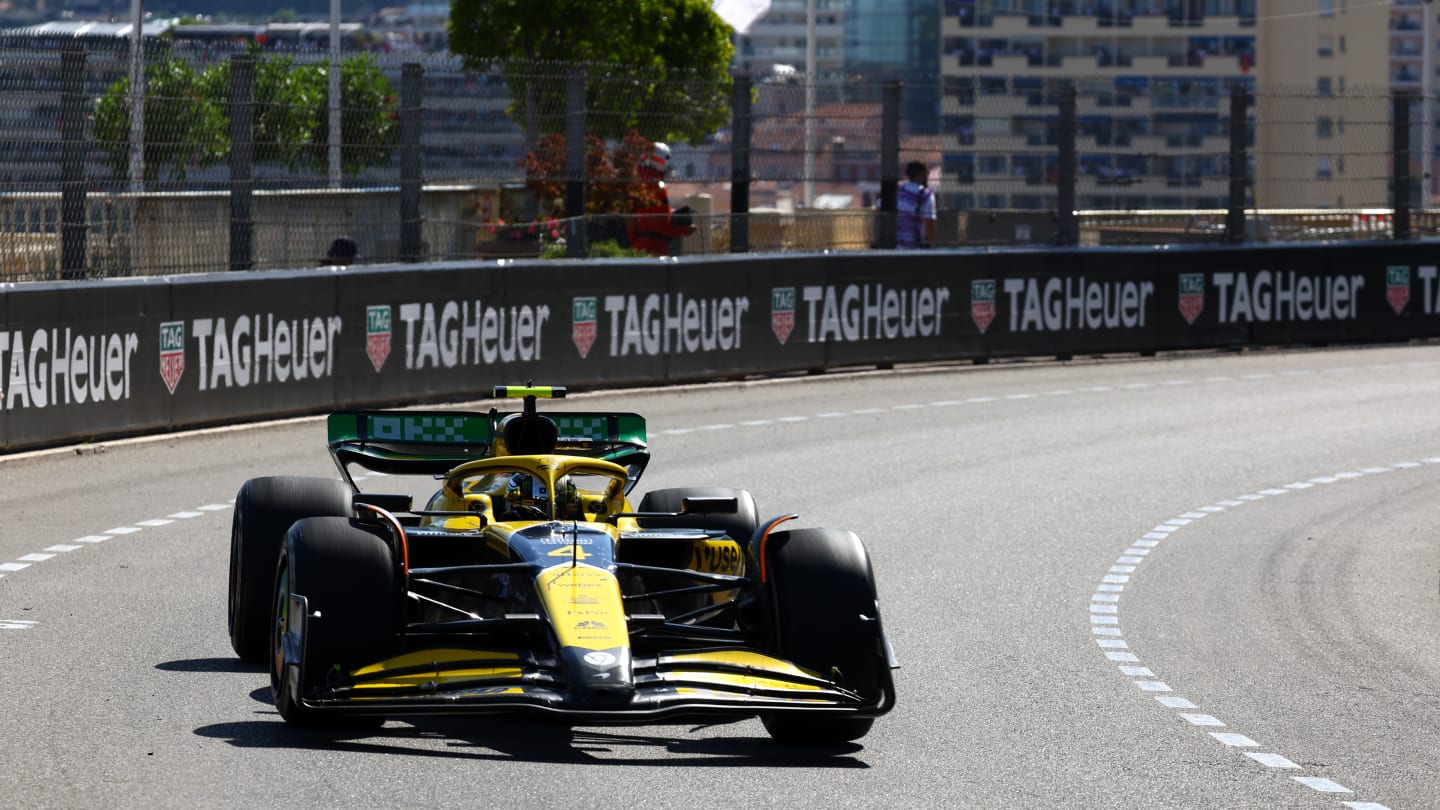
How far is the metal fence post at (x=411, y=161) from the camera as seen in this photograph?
1861 centimetres

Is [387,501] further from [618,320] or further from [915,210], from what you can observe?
[915,210]


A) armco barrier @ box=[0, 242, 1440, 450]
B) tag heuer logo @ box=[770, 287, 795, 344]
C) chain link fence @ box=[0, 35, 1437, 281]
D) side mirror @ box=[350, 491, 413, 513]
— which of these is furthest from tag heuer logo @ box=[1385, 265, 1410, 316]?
side mirror @ box=[350, 491, 413, 513]

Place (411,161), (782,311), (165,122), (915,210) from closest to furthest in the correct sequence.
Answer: (165,122) < (411,161) < (782,311) < (915,210)

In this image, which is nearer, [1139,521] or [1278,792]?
[1278,792]

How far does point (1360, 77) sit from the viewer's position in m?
114

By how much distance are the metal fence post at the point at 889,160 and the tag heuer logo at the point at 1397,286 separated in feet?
20.3

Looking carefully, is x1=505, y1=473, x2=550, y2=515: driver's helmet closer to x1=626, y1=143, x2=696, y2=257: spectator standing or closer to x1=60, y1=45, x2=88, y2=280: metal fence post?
x1=60, y1=45, x2=88, y2=280: metal fence post

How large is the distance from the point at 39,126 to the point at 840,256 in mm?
8582

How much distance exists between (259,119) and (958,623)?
357 inches

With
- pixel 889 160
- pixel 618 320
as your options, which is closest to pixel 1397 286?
pixel 889 160

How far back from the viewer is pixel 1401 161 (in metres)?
25.7

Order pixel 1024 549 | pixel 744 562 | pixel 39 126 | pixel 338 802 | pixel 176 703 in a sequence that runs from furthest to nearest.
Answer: pixel 39 126 → pixel 1024 549 → pixel 744 562 → pixel 176 703 → pixel 338 802

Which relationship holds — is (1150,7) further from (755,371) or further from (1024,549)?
(1024,549)

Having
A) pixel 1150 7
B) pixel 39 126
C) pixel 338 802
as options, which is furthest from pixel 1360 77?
pixel 338 802
